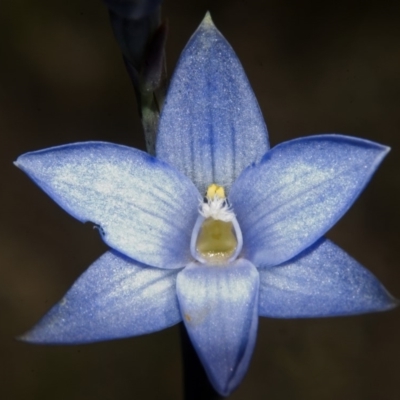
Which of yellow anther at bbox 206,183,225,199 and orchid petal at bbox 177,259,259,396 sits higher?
yellow anther at bbox 206,183,225,199

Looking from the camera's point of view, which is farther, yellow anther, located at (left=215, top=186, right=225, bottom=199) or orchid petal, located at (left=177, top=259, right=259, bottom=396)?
yellow anther, located at (left=215, top=186, right=225, bottom=199)

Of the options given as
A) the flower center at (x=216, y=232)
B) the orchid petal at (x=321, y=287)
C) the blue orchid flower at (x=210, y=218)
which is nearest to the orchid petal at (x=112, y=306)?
the blue orchid flower at (x=210, y=218)

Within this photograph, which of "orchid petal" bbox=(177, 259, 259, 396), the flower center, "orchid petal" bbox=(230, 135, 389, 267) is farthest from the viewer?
the flower center

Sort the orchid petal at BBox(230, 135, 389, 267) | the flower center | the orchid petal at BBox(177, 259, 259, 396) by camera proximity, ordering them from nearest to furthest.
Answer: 1. the orchid petal at BBox(177, 259, 259, 396)
2. the orchid petal at BBox(230, 135, 389, 267)
3. the flower center

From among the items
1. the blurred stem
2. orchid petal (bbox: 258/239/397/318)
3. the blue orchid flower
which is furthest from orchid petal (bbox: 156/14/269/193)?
the blurred stem

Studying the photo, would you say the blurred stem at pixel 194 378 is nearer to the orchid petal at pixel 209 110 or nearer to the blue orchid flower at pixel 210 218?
the blue orchid flower at pixel 210 218

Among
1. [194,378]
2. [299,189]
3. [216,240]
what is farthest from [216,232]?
[194,378]

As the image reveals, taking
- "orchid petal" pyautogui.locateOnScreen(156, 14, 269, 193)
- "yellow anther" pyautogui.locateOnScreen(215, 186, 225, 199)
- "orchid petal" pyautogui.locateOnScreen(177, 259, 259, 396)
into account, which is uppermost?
"orchid petal" pyautogui.locateOnScreen(156, 14, 269, 193)

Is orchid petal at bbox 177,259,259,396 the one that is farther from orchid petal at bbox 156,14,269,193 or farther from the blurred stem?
orchid petal at bbox 156,14,269,193

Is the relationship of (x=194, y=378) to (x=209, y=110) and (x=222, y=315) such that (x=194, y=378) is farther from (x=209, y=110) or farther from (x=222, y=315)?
(x=209, y=110)
